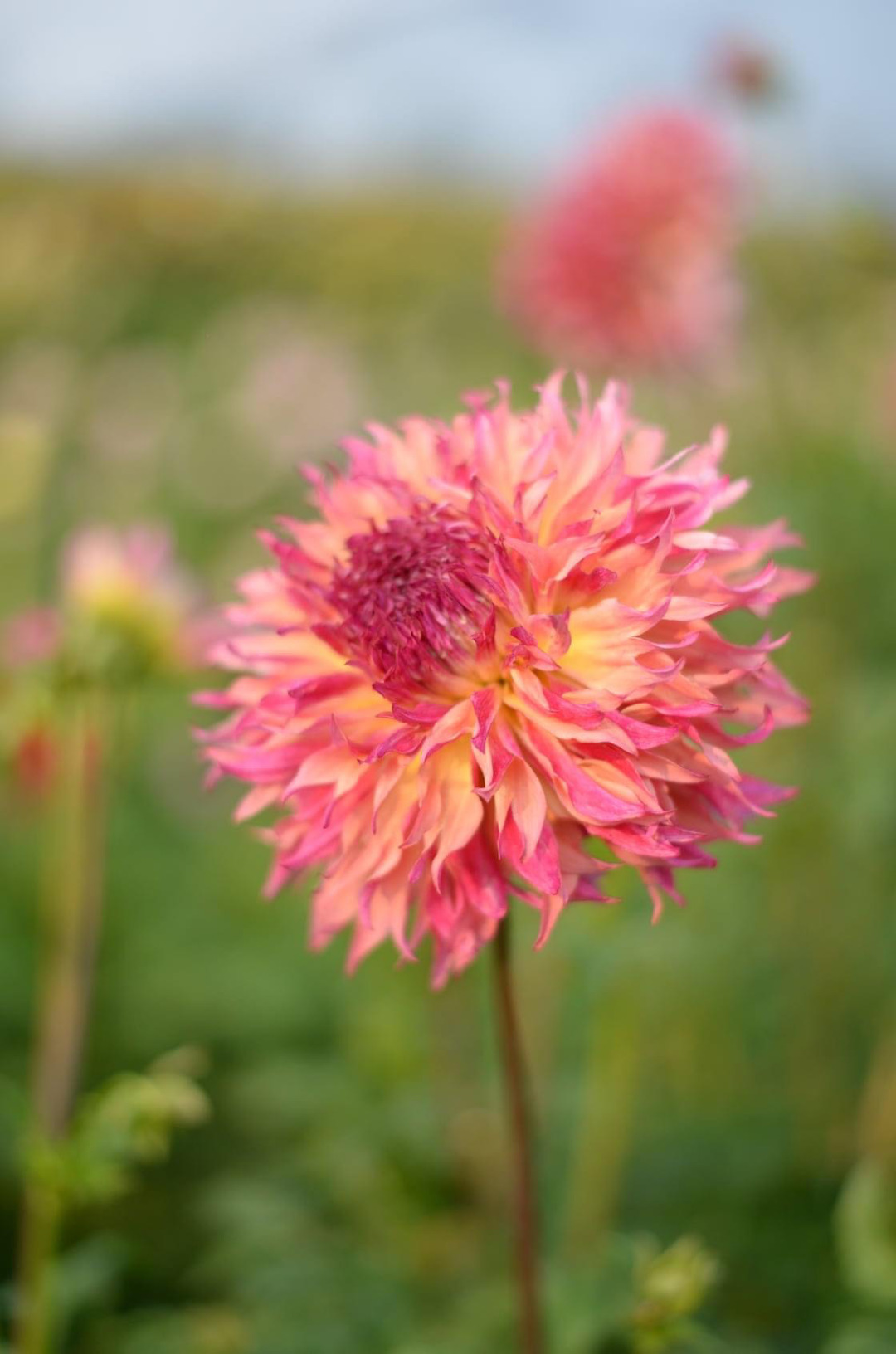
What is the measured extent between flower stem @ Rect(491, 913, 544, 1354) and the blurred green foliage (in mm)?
130

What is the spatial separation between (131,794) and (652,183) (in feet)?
8.88

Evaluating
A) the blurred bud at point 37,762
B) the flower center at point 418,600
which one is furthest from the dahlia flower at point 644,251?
the flower center at point 418,600

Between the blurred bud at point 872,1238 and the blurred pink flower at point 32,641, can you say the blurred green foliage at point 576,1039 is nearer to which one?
the blurred bud at point 872,1238

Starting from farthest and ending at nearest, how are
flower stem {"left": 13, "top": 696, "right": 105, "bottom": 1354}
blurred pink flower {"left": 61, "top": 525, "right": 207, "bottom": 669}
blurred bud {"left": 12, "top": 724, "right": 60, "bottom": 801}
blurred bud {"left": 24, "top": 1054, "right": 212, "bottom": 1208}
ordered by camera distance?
blurred bud {"left": 12, "top": 724, "right": 60, "bottom": 801} → blurred pink flower {"left": 61, "top": 525, "right": 207, "bottom": 669} → flower stem {"left": 13, "top": 696, "right": 105, "bottom": 1354} → blurred bud {"left": 24, "top": 1054, "right": 212, "bottom": 1208}

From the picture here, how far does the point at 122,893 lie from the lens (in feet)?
12.7

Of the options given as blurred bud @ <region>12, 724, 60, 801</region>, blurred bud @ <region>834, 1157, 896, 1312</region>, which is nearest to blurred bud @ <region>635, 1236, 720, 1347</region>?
blurred bud @ <region>834, 1157, 896, 1312</region>

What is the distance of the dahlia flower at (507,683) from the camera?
113 centimetres

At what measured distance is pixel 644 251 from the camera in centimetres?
335

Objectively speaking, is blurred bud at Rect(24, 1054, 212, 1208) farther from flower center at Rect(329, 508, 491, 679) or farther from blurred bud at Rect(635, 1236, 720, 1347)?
flower center at Rect(329, 508, 491, 679)

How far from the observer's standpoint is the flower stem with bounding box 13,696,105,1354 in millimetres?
1763

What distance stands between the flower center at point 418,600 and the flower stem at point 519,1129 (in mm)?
289

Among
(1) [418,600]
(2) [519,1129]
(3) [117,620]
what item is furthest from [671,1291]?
(3) [117,620]

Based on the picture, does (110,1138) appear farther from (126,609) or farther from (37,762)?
(37,762)

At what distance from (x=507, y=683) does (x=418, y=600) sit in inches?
4.7
